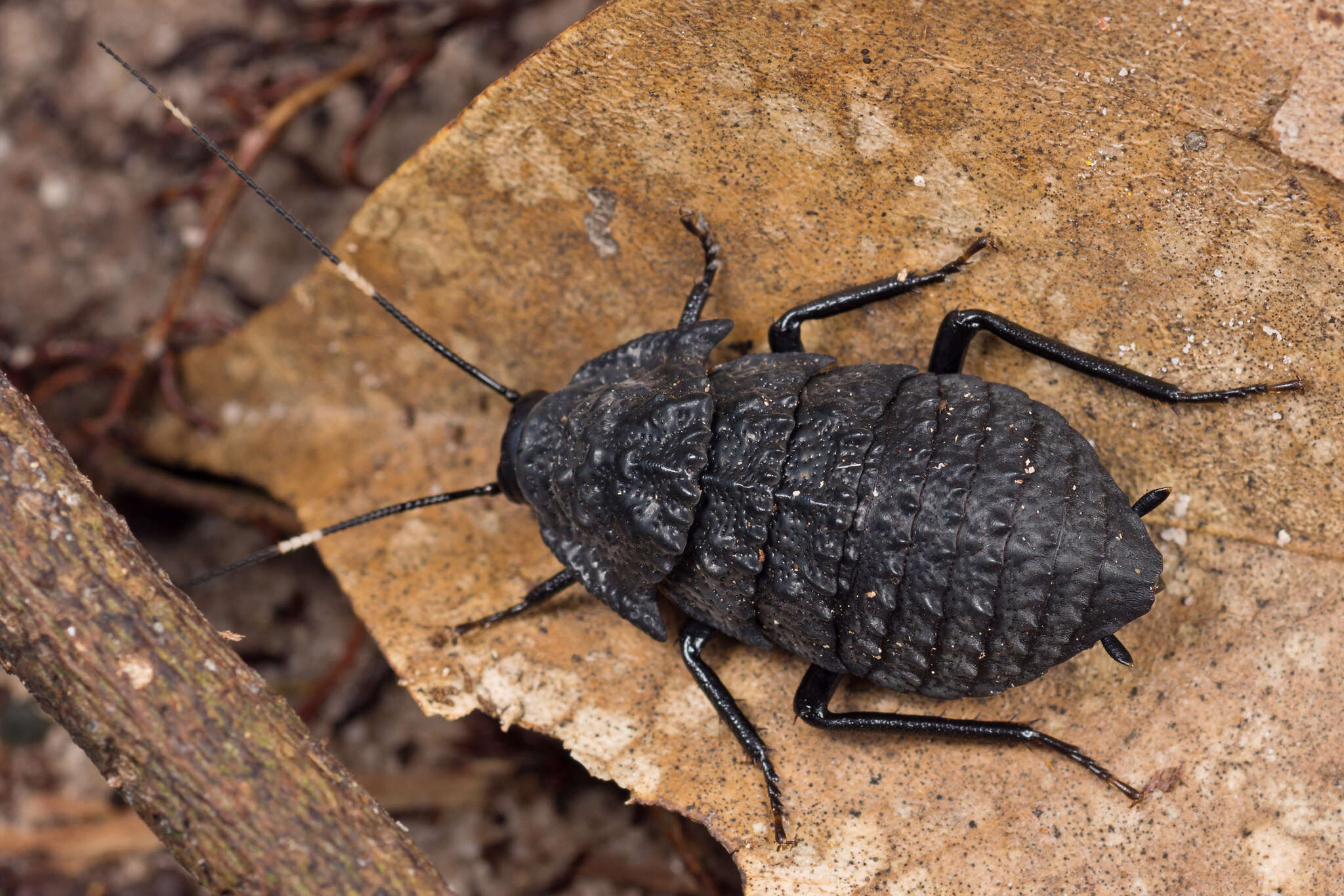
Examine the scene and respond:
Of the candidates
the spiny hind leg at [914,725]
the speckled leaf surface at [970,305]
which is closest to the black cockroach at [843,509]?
the spiny hind leg at [914,725]

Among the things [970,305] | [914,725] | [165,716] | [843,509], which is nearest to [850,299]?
[970,305]

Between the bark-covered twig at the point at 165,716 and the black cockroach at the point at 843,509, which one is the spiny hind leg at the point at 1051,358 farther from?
the bark-covered twig at the point at 165,716

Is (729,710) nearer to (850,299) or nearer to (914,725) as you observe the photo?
(914,725)

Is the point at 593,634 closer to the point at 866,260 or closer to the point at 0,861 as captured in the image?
the point at 866,260

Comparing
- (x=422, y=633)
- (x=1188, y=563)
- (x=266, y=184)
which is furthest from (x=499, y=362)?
(x=1188, y=563)

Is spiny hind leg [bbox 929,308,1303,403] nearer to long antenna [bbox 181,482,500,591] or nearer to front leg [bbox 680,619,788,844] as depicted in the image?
front leg [bbox 680,619,788,844]

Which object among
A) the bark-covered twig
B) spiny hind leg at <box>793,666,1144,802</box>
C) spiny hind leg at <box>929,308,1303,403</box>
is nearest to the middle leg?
spiny hind leg at <box>929,308,1303,403</box>
